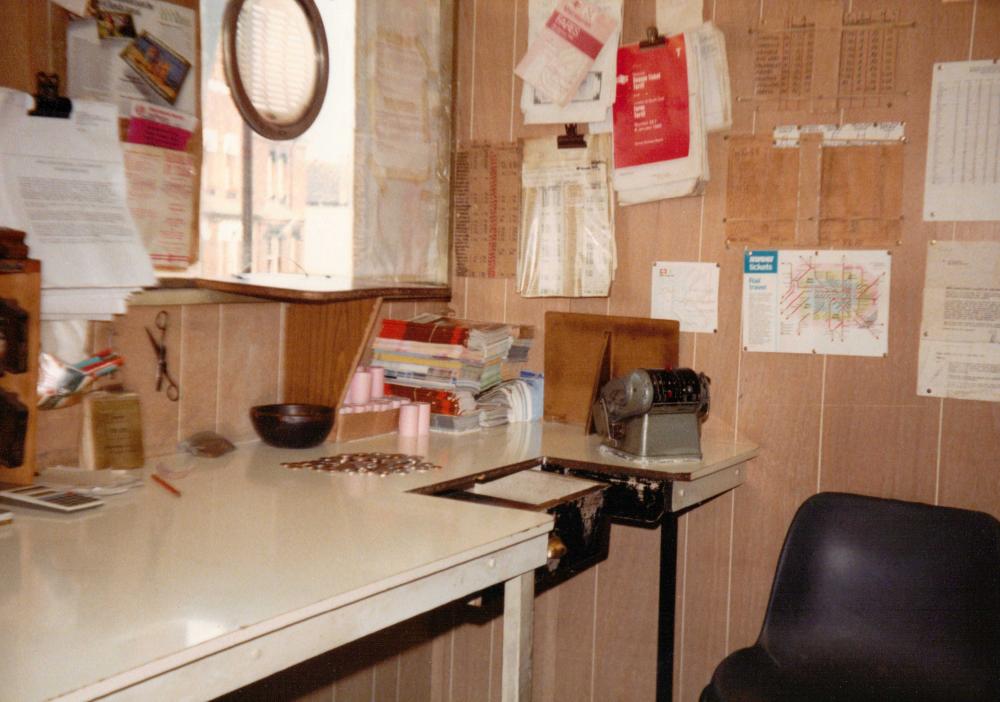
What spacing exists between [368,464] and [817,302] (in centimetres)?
123

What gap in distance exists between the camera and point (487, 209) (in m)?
2.93

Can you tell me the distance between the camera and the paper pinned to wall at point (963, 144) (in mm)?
2250

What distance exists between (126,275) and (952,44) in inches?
77.7

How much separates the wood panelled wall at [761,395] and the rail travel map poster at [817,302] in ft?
0.10

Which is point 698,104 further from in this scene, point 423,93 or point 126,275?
point 126,275

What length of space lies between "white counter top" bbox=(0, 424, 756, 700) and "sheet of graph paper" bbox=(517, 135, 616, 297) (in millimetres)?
864

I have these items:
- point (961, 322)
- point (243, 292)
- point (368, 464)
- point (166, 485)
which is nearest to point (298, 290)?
point (243, 292)

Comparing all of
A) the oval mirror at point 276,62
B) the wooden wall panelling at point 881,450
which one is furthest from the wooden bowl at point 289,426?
the wooden wall panelling at point 881,450

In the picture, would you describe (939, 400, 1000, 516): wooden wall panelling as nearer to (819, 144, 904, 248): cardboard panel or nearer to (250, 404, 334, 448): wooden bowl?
(819, 144, 904, 248): cardboard panel

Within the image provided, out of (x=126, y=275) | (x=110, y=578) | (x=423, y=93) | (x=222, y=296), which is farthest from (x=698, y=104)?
(x=110, y=578)

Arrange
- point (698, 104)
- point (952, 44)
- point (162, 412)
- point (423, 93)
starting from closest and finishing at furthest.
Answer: point (162, 412), point (952, 44), point (698, 104), point (423, 93)

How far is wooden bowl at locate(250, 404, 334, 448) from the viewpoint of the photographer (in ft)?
7.13

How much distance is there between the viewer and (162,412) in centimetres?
208

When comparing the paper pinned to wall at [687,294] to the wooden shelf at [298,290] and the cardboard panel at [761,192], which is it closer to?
the cardboard panel at [761,192]
